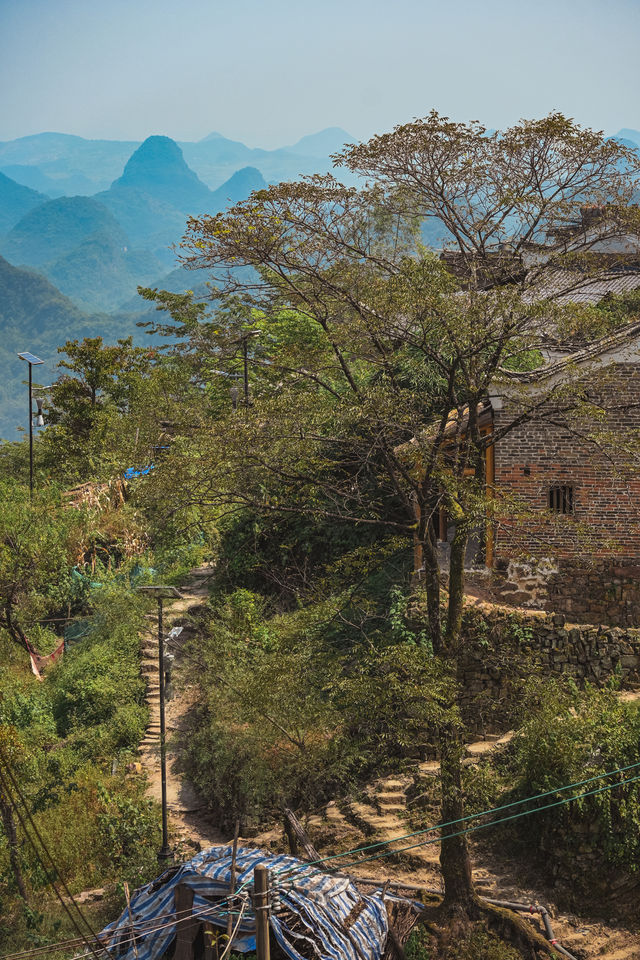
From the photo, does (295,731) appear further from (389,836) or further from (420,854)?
(420,854)

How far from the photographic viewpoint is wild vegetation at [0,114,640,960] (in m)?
11.2

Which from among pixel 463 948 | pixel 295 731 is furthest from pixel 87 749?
pixel 463 948

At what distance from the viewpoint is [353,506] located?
19.0m

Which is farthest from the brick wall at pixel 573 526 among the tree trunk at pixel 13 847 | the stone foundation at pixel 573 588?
the tree trunk at pixel 13 847

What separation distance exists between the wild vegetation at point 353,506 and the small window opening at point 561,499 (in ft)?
6.33

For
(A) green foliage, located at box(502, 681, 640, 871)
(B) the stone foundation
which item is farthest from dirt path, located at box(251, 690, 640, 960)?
(B) the stone foundation

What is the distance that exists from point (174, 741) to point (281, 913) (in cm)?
784

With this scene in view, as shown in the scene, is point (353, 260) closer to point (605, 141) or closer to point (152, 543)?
point (605, 141)

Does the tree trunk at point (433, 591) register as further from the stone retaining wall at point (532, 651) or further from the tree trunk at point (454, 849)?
the stone retaining wall at point (532, 651)

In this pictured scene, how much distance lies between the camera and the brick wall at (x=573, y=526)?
14766 mm

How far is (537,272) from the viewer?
38.1 feet

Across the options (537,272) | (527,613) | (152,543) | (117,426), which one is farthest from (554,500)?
(117,426)

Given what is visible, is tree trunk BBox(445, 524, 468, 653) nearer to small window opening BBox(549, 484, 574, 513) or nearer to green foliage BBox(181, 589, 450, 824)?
green foliage BBox(181, 589, 450, 824)

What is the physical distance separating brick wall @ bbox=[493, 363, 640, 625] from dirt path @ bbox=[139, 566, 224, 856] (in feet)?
23.4
